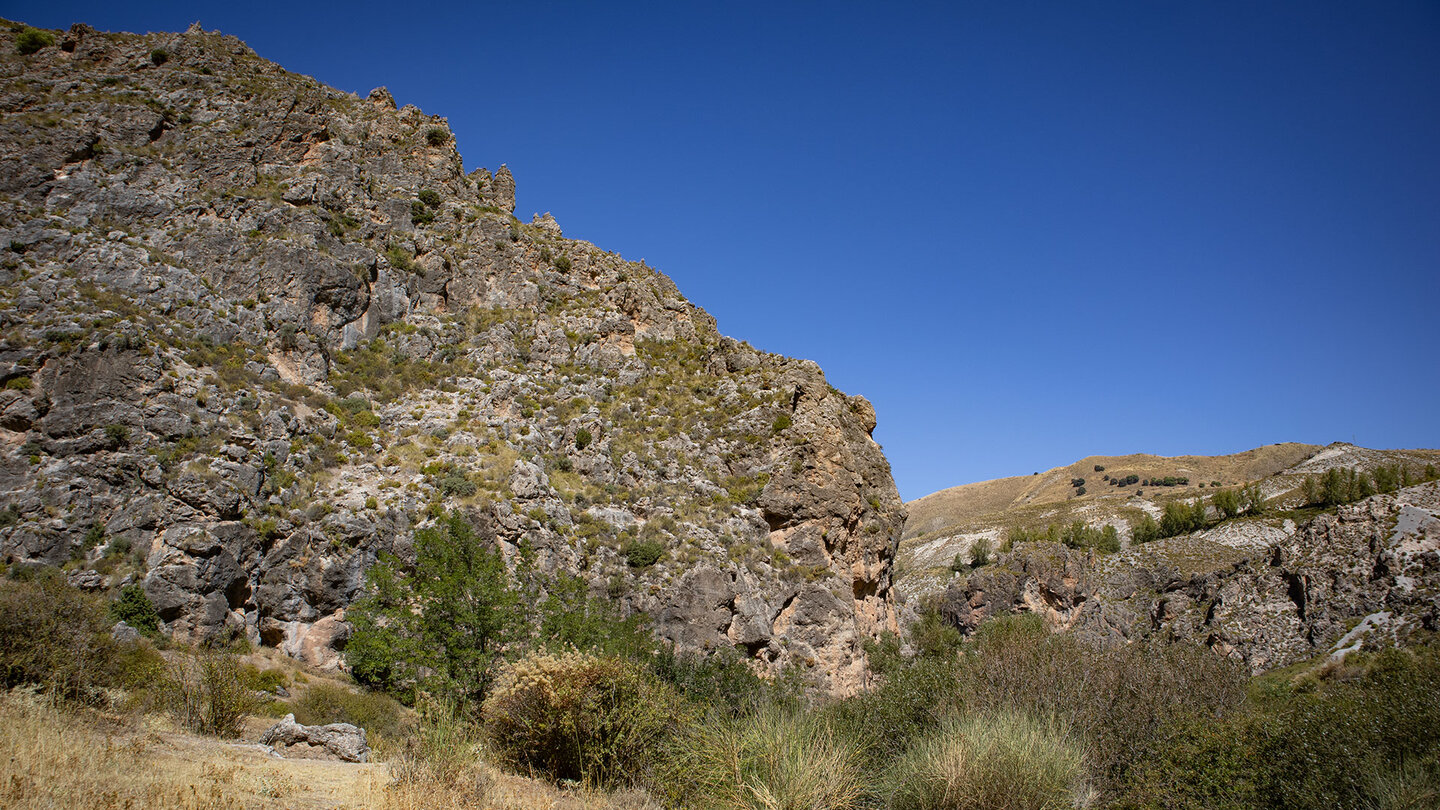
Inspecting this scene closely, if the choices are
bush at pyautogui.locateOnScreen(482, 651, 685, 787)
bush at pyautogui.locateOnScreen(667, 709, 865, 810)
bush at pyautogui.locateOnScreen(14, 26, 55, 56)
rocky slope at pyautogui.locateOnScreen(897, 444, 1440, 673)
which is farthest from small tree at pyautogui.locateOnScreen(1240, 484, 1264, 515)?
bush at pyautogui.locateOnScreen(14, 26, 55, 56)

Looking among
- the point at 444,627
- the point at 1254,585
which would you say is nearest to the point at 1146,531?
the point at 1254,585

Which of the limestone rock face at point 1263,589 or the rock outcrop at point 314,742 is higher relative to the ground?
the rock outcrop at point 314,742

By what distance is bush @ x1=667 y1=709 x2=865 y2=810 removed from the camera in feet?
29.5

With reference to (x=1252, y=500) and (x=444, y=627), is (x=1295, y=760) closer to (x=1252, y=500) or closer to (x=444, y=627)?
(x=444, y=627)

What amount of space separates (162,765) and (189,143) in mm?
32269

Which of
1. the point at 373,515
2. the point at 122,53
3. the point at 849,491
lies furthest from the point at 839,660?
the point at 122,53

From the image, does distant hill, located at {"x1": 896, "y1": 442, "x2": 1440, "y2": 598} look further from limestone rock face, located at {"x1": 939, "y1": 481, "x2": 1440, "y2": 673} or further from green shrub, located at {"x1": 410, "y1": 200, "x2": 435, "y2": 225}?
green shrub, located at {"x1": 410, "y1": 200, "x2": 435, "y2": 225}

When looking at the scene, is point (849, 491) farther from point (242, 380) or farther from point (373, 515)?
point (242, 380)

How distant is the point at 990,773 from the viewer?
9367 mm

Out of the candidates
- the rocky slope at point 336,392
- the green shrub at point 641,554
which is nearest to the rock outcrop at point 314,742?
the rocky slope at point 336,392

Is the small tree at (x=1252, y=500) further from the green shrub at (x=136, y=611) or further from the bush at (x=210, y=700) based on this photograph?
the green shrub at (x=136, y=611)

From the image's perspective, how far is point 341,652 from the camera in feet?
67.1

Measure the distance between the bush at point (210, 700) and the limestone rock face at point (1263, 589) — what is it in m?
32.2

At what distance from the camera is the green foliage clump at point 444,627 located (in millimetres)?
14242
